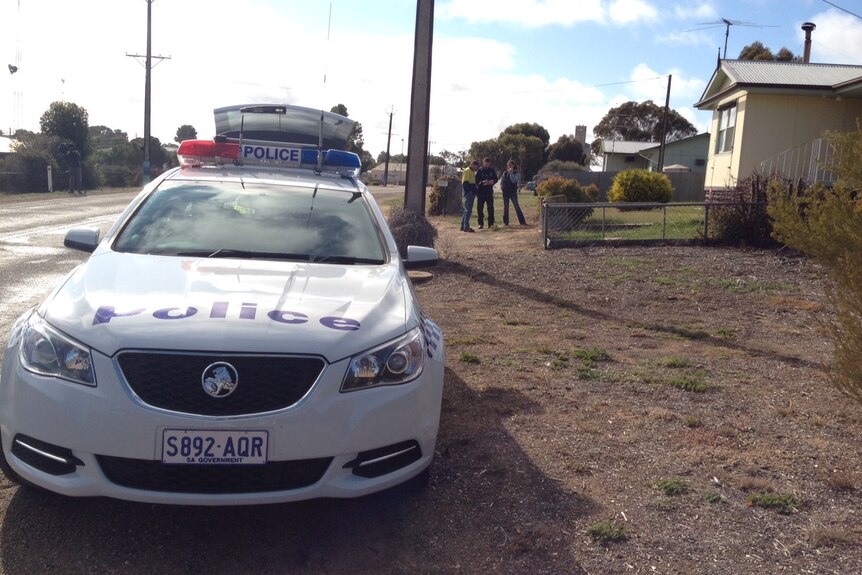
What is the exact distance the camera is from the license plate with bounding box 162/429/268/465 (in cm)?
327

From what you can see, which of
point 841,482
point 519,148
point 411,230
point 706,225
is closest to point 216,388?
point 841,482

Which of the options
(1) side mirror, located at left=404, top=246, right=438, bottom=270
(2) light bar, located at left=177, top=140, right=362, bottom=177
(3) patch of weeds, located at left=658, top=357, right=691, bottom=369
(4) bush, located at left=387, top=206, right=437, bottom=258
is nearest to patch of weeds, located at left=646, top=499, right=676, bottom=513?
(1) side mirror, located at left=404, top=246, right=438, bottom=270

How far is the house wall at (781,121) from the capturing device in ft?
66.7

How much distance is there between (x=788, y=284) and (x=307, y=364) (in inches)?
338

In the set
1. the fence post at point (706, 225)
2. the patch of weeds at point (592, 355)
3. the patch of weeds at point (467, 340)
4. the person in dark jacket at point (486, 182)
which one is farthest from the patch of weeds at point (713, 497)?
the person in dark jacket at point (486, 182)

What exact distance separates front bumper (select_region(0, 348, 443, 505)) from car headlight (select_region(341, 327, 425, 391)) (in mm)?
45

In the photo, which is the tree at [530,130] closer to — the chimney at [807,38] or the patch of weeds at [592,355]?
the chimney at [807,38]

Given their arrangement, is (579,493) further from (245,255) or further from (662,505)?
(245,255)

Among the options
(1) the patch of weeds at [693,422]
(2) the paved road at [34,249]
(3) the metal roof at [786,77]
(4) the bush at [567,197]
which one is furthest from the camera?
(3) the metal roof at [786,77]

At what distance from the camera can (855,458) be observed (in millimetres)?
4648

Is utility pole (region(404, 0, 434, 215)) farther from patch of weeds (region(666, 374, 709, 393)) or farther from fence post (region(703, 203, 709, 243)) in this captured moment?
patch of weeds (region(666, 374, 709, 393))

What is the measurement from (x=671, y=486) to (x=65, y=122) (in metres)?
55.2

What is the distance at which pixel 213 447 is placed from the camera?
3.29 metres

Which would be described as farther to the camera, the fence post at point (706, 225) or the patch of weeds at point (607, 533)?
the fence post at point (706, 225)
